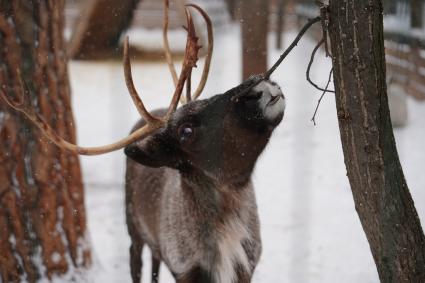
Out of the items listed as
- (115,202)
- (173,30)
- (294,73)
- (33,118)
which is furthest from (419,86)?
(173,30)

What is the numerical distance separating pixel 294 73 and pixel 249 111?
842cm

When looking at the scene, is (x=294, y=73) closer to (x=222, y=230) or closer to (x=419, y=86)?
(x=419, y=86)

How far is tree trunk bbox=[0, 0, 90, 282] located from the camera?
3377mm

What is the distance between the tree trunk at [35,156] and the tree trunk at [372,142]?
1987mm

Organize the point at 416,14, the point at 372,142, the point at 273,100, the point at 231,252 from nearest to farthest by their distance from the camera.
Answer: the point at 372,142, the point at 273,100, the point at 231,252, the point at 416,14

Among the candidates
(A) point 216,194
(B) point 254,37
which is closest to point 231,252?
(A) point 216,194

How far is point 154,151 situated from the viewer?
2773 mm

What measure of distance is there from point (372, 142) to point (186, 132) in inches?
39.0

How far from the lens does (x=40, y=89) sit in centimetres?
351

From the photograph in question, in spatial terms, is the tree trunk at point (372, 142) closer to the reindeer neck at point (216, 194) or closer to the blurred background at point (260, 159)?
the reindeer neck at point (216, 194)

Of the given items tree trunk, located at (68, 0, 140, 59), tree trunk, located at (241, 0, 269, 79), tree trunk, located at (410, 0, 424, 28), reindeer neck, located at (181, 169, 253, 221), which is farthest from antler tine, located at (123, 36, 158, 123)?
tree trunk, located at (68, 0, 140, 59)

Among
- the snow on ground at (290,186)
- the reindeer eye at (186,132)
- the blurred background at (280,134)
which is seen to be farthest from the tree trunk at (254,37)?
the reindeer eye at (186,132)

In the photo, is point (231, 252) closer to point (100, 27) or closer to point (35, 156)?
point (35, 156)

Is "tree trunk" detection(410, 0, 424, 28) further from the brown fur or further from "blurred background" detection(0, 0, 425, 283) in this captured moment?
the brown fur
